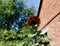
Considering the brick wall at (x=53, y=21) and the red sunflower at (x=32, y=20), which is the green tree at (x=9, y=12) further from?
the red sunflower at (x=32, y=20)

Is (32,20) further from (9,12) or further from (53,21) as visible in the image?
(9,12)

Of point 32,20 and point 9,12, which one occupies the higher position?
point 9,12

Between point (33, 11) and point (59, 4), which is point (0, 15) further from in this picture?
point (59, 4)

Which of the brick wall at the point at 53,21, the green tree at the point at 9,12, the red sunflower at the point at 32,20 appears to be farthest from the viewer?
the green tree at the point at 9,12

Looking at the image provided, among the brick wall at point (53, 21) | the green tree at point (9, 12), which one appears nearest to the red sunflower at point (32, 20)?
the brick wall at point (53, 21)

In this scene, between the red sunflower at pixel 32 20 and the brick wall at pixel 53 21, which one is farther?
the brick wall at pixel 53 21

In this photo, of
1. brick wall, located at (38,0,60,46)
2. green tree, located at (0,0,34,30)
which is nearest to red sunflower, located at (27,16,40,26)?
brick wall, located at (38,0,60,46)

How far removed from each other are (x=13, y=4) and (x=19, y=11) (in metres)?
1.04

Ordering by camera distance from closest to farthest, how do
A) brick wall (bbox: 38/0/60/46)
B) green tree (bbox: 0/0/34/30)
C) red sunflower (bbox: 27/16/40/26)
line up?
red sunflower (bbox: 27/16/40/26) → brick wall (bbox: 38/0/60/46) → green tree (bbox: 0/0/34/30)

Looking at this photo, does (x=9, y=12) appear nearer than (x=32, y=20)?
No

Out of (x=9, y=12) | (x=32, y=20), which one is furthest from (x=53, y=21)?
(x=9, y=12)

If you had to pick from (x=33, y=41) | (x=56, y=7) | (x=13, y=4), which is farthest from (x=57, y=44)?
(x=13, y=4)

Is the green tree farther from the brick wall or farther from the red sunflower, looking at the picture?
the red sunflower

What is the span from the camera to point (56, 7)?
28.3 ft
